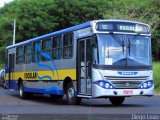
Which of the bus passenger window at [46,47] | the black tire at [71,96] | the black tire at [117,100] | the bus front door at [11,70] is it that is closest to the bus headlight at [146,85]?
the black tire at [117,100]

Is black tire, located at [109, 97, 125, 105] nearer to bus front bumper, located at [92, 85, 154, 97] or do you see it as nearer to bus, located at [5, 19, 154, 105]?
bus, located at [5, 19, 154, 105]

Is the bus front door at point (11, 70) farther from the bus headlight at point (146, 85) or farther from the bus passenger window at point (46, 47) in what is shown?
the bus headlight at point (146, 85)

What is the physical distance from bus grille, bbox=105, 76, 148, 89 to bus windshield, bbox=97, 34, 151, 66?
1.71 feet

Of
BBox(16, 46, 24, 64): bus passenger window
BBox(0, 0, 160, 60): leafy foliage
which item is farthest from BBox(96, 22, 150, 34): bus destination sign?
BBox(0, 0, 160, 60): leafy foliage

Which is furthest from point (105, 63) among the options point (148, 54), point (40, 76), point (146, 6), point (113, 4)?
point (146, 6)

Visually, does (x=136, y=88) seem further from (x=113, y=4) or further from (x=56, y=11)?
(x=56, y=11)

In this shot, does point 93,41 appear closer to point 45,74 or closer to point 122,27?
point 122,27

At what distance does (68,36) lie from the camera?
19734 millimetres

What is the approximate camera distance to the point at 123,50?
58.1 ft

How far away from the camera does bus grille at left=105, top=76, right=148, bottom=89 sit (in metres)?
17.5

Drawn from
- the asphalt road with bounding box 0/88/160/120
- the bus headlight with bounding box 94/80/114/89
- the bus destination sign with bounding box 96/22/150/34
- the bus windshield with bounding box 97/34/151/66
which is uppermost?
the bus destination sign with bounding box 96/22/150/34

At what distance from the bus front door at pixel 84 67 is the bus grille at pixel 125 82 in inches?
34.0

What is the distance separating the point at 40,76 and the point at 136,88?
6463mm

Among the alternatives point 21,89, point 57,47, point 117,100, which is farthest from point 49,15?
point 117,100
